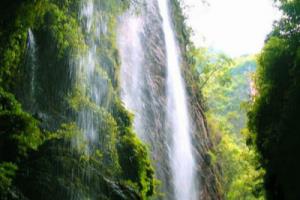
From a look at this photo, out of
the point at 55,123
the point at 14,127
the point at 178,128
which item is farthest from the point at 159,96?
the point at 14,127

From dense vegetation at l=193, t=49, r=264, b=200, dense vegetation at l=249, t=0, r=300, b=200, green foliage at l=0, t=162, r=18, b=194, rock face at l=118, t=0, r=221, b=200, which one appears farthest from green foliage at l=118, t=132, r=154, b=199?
dense vegetation at l=193, t=49, r=264, b=200

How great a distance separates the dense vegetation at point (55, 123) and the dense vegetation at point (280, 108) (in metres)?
2.63

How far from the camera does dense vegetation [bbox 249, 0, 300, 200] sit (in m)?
7.77

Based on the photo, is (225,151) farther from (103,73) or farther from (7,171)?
(7,171)

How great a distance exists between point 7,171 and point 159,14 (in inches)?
578

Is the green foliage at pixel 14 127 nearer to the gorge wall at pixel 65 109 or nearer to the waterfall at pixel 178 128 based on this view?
the gorge wall at pixel 65 109

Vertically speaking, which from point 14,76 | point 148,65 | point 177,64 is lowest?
point 14,76

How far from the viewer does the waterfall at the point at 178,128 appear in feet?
51.8

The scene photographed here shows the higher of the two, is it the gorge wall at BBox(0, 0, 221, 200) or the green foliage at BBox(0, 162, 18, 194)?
the gorge wall at BBox(0, 0, 221, 200)

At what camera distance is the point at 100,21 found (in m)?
10.8

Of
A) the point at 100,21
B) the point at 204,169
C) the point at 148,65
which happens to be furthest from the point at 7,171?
the point at 204,169

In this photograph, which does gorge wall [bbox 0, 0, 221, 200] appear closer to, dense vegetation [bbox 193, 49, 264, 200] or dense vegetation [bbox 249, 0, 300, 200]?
dense vegetation [bbox 249, 0, 300, 200]

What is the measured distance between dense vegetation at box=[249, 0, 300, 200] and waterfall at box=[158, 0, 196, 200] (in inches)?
257

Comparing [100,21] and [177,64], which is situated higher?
[177,64]
